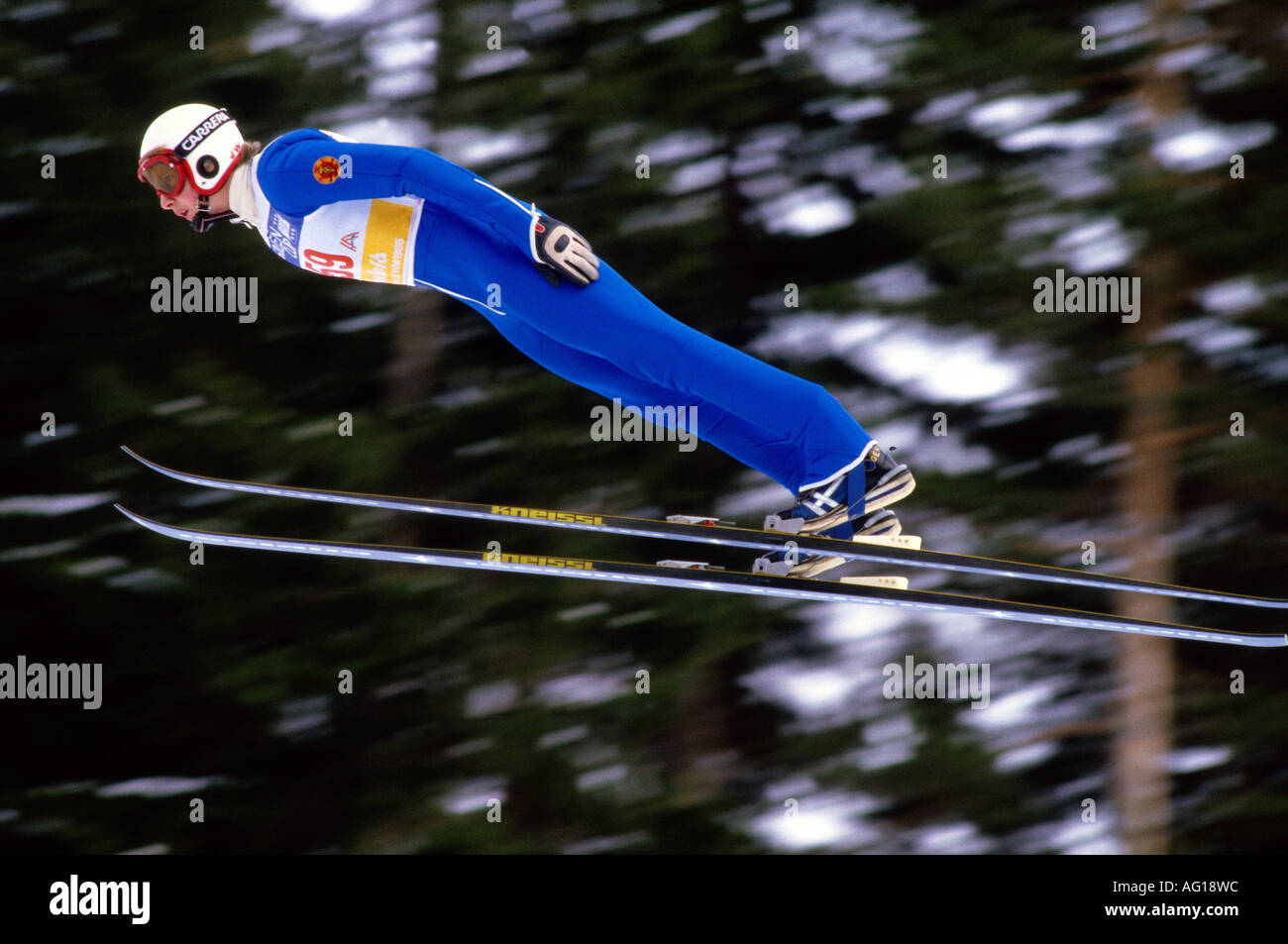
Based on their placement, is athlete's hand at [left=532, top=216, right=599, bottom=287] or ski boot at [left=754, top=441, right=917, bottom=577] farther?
ski boot at [left=754, top=441, right=917, bottom=577]

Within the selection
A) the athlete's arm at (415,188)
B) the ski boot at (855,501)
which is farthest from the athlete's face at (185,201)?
the ski boot at (855,501)

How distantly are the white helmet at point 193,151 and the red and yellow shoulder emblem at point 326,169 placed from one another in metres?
0.34

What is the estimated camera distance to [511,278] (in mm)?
3314

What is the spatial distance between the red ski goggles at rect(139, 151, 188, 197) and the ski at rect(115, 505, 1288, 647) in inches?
35.0

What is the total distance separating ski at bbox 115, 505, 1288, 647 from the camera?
3.55 metres

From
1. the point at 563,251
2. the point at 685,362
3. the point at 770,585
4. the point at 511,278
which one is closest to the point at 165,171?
the point at 511,278

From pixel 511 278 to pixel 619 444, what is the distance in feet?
8.15

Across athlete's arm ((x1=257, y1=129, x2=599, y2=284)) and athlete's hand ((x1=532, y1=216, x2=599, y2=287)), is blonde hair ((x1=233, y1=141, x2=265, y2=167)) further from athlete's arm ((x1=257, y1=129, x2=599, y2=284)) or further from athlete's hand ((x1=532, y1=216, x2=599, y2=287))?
athlete's hand ((x1=532, y1=216, x2=599, y2=287))

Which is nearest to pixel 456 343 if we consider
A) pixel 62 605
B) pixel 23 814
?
pixel 62 605

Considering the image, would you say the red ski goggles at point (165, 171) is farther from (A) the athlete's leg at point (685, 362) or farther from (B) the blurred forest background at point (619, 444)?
(B) the blurred forest background at point (619, 444)

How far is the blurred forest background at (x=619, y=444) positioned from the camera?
18.5ft

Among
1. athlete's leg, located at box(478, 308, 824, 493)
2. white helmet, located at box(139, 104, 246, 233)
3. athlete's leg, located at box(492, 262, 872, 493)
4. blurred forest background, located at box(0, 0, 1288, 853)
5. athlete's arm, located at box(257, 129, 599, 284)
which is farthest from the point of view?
blurred forest background, located at box(0, 0, 1288, 853)

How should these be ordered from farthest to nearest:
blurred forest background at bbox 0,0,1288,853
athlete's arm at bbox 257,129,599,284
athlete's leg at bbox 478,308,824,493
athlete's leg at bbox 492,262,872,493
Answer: blurred forest background at bbox 0,0,1288,853
athlete's leg at bbox 478,308,824,493
athlete's leg at bbox 492,262,872,493
athlete's arm at bbox 257,129,599,284

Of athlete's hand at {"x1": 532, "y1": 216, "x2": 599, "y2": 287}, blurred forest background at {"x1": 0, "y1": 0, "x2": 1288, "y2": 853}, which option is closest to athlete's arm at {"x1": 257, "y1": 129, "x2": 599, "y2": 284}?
athlete's hand at {"x1": 532, "y1": 216, "x2": 599, "y2": 287}
